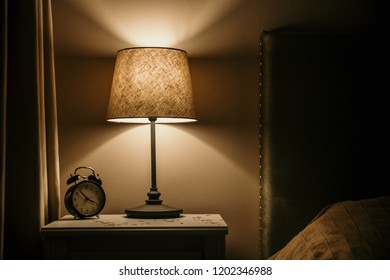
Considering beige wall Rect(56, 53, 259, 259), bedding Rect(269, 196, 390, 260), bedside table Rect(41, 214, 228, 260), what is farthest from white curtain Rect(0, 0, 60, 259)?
bedding Rect(269, 196, 390, 260)

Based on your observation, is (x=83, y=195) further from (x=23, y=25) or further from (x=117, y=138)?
(x=23, y=25)

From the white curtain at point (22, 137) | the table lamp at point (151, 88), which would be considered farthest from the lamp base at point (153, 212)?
the white curtain at point (22, 137)

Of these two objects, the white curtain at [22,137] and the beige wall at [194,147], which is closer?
the white curtain at [22,137]

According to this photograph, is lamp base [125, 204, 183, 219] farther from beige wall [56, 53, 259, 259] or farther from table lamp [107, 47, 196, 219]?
beige wall [56, 53, 259, 259]

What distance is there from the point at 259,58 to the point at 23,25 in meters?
0.98

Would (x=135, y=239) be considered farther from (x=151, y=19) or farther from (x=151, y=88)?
(x=151, y=19)

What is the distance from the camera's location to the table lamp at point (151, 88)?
184 cm

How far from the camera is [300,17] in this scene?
222cm

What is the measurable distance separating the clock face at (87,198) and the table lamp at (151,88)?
160 mm

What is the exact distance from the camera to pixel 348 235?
4.72 feet

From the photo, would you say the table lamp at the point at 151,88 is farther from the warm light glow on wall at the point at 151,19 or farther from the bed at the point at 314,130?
the bed at the point at 314,130
